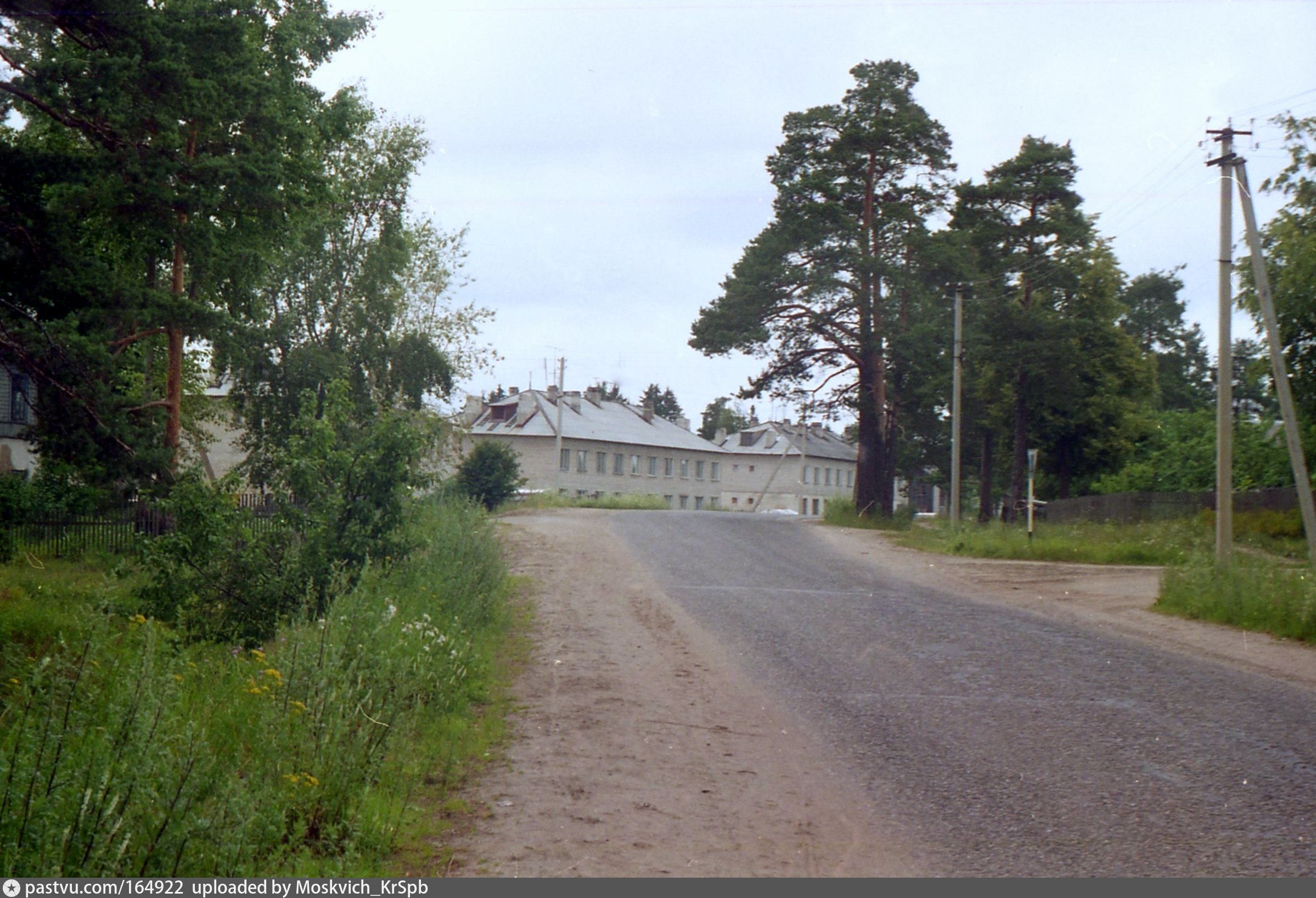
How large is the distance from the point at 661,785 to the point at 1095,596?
13401 mm

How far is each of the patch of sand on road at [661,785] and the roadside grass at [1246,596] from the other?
7.03m

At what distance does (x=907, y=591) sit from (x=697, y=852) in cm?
1315

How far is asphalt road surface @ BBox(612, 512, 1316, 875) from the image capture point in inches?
213

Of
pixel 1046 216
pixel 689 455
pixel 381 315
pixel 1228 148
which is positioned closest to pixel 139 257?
pixel 1228 148

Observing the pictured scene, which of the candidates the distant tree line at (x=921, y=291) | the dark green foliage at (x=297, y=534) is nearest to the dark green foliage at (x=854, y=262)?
the distant tree line at (x=921, y=291)

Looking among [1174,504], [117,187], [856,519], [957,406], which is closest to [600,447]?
[856,519]

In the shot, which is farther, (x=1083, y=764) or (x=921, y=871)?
(x=1083, y=764)

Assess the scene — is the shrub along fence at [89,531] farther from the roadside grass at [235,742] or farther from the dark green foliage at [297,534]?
the roadside grass at [235,742]

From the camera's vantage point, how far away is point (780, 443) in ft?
336

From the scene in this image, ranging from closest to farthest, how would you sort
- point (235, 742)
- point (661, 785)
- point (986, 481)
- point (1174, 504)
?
1. point (235, 742)
2. point (661, 785)
3. point (1174, 504)
4. point (986, 481)

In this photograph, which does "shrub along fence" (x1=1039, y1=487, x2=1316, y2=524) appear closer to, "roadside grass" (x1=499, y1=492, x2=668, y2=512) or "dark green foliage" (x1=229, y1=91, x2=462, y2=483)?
"roadside grass" (x1=499, y1=492, x2=668, y2=512)

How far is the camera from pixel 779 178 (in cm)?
4091

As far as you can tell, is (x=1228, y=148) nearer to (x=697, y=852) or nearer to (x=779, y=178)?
(x=697, y=852)

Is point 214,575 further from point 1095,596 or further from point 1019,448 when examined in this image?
point 1019,448
